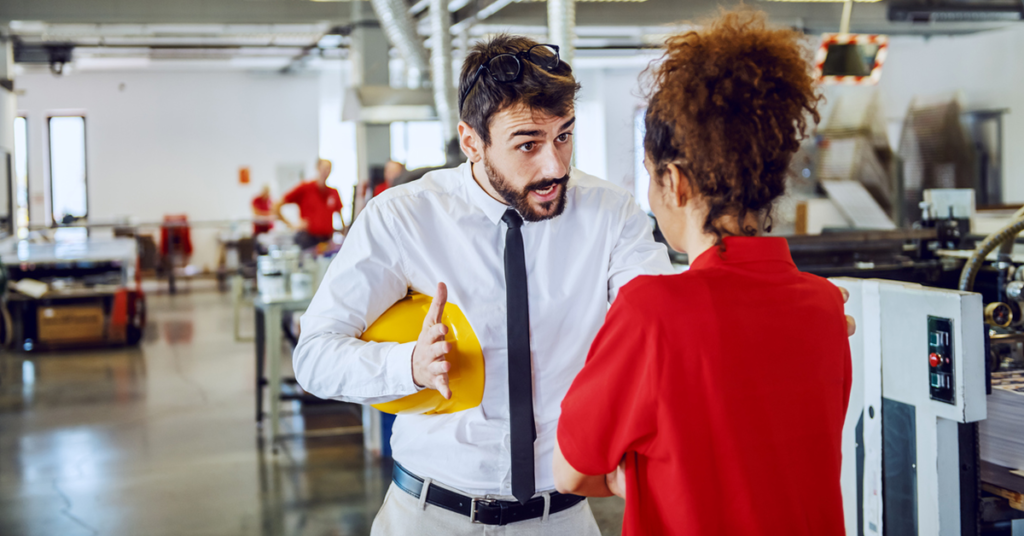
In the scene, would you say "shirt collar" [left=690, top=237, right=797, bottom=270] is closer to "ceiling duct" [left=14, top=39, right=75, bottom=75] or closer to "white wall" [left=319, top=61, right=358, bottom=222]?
"ceiling duct" [left=14, top=39, right=75, bottom=75]

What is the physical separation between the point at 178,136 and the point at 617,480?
47.3ft

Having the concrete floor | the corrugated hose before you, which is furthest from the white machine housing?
the concrete floor

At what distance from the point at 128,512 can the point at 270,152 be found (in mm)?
11513

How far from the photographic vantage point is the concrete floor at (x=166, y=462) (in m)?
3.30

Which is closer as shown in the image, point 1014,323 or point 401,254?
point 401,254

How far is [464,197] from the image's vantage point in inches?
50.8

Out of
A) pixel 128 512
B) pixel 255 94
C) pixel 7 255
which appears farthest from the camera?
pixel 255 94

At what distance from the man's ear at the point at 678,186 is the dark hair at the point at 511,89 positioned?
41 centimetres

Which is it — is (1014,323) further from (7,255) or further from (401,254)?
(7,255)

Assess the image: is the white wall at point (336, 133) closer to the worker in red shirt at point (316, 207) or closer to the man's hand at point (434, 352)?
the worker in red shirt at point (316, 207)

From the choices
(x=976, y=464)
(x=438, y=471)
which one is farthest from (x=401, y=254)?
(x=976, y=464)

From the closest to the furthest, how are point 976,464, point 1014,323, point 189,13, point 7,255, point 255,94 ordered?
1. point 976,464
2. point 1014,323
3. point 7,255
4. point 189,13
5. point 255,94

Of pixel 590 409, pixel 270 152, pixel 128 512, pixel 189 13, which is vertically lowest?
pixel 128 512

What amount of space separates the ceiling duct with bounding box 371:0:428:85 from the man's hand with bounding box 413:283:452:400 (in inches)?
242
